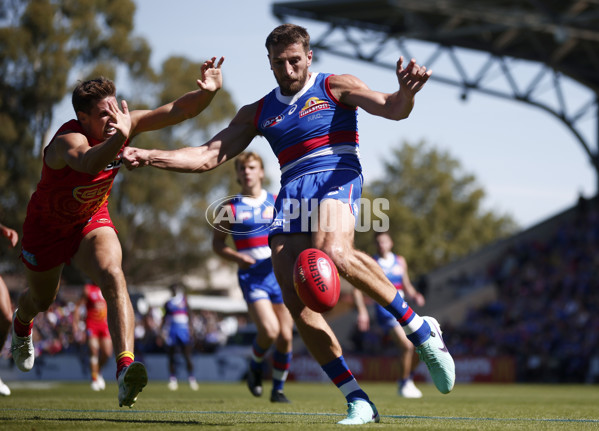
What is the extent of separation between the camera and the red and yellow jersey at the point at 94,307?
16516mm

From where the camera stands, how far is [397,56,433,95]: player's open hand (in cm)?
556

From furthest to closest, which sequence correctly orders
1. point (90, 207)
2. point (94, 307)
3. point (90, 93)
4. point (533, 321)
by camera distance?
point (533, 321) < point (94, 307) < point (90, 207) < point (90, 93)

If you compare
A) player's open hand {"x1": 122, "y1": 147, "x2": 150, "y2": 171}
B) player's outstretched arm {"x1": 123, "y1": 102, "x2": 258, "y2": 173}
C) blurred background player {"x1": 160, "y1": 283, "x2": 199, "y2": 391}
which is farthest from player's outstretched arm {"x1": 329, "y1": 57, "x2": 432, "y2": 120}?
blurred background player {"x1": 160, "y1": 283, "x2": 199, "y2": 391}

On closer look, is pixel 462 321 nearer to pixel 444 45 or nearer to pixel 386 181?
pixel 444 45

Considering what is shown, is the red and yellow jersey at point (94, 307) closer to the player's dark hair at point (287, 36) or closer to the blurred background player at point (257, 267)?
the blurred background player at point (257, 267)

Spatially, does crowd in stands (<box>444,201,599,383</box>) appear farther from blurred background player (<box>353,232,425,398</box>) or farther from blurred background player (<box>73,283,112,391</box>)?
blurred background player (<box>73,283,112,391</box>)

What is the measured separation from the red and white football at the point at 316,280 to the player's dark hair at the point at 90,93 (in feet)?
7.06

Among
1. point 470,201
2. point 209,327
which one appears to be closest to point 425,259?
point 470,201

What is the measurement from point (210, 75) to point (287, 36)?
0.73 m

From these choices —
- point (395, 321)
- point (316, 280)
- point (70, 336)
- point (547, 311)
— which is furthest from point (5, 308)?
point (70, 336)

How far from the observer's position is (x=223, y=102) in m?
41.5

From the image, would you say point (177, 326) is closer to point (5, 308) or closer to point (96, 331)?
point (96, 331)

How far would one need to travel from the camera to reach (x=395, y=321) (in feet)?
43.7

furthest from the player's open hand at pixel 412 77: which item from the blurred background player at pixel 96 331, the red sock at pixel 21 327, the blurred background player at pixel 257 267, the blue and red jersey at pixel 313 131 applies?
the blurred background player at pixel 96 331
